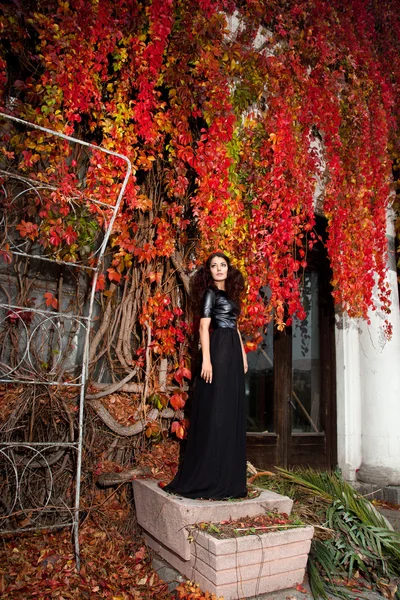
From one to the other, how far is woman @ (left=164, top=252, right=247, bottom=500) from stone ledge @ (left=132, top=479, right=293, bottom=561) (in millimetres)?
129

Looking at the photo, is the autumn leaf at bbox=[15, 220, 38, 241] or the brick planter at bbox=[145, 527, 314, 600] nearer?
the brick planter at bbox=[145, 527, 314, 600]

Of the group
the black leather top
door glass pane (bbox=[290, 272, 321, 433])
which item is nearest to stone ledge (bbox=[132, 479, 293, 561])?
the black leather top

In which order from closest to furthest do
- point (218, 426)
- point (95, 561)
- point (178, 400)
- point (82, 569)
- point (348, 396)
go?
1. point (82, 569)
2. point (95, 561)
3. point (218, 426)
4. point (178, 400)
5. point (348, 396)

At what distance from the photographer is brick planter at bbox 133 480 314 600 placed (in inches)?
105

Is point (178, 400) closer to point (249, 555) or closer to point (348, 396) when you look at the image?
point (249, 555)

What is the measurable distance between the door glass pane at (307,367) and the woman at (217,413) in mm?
2237

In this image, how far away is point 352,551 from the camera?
125 inches

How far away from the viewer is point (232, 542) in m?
2.67

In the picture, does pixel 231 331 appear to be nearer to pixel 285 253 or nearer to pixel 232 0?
pixel 285 253

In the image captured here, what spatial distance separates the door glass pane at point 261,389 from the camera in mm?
5238

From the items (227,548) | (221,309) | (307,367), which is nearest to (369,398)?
(307,367)

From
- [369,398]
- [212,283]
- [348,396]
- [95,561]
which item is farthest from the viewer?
[348,396]

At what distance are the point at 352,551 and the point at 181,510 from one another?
3.99 feet

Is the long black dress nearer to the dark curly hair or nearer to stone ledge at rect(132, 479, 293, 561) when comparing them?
stone ledge at rect(132, 479, 293, 561)
